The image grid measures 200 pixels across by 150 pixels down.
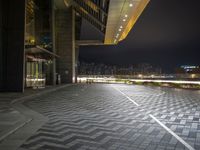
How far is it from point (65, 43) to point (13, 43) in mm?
23253

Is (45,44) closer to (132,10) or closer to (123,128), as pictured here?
(132,10)

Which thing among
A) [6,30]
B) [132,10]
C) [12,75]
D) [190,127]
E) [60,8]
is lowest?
[190,127]

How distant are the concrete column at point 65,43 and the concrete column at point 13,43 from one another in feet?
73.3

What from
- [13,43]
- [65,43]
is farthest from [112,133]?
[65,43]

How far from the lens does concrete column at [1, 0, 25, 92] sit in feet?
65.7

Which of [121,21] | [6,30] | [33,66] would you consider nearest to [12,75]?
[6,30]

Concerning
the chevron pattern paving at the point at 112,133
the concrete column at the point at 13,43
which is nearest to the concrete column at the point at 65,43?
the concrete column at the point at 13,43

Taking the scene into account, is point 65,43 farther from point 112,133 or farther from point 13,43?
point 112,133

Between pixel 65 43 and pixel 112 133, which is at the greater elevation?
pixel 65 43

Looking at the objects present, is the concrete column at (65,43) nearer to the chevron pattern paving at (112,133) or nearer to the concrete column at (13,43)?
the concrete column at (13,43)

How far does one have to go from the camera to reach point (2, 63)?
65.6 feet

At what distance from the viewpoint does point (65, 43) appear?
43219mm

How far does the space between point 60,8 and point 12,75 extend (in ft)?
78.7

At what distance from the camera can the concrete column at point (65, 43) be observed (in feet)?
140
